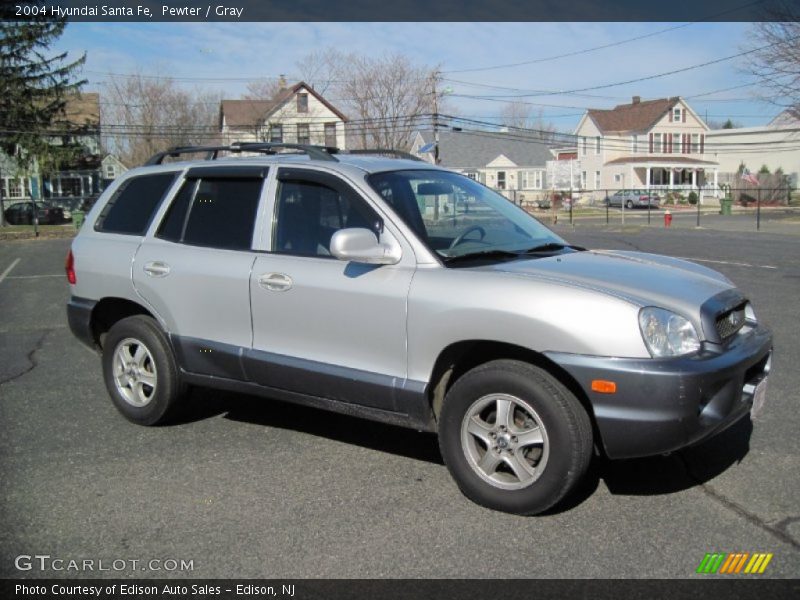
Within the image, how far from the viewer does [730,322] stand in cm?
389

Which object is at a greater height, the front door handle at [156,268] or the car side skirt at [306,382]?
the front door handle at [156,268]

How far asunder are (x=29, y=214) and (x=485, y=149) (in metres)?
42.1

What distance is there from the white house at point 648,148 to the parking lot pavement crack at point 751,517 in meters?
64.5

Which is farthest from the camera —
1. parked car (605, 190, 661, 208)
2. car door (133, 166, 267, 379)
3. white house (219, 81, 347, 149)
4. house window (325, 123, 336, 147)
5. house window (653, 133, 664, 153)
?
house window (653, 133, 664, 153)

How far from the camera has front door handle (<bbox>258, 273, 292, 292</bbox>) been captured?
14.4ft

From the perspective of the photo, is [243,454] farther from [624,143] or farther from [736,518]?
[624,143]

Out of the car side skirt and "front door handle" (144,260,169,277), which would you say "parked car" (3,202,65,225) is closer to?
"front door handle" (144,260,169,277)

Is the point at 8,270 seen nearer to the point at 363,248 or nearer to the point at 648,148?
the point at 363,248

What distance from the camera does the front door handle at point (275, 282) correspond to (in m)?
4.39

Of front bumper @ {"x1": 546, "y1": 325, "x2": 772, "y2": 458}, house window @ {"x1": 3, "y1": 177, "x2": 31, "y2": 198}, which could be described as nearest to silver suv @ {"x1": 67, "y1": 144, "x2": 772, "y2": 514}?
front bumper @ {"x1": 546, "y1": 325, "x2": 772, "y2": 458}

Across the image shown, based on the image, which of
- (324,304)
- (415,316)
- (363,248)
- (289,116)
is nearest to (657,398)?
(415,316)

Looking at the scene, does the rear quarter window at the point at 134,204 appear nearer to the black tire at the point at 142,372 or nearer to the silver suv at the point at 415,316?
the silver suv at the point at 415,316

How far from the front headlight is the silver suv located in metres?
0.01

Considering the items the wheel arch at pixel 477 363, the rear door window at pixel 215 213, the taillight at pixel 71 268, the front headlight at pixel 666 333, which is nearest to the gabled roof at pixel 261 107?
the taillight at pixel 71 268
